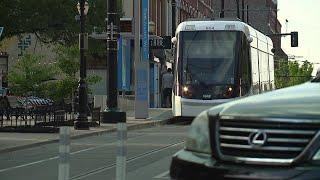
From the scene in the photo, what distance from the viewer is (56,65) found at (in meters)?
24.2

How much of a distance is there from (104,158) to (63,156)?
6159 millimetres

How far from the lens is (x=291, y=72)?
10481 centimetres

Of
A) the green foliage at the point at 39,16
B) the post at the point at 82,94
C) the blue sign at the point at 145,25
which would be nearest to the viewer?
the post at the point at 82,94

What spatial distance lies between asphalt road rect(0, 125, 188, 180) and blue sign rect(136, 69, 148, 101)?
6427 mm

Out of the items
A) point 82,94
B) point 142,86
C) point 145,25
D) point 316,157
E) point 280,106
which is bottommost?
point 316,157

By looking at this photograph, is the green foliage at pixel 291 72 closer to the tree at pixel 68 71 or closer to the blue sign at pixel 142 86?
the blue sign at pixel 142 86

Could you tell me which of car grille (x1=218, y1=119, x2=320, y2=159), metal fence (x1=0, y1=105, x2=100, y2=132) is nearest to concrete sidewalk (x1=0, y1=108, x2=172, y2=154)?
metal fence (x1=0, y1=105, x2=100, y2=132)

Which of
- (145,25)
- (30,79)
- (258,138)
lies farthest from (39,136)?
(258,138)

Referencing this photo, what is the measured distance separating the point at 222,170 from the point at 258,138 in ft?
1.06

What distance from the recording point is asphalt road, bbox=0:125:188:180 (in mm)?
11070

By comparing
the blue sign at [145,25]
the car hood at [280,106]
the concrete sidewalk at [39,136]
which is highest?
the blue sign at [145,25]

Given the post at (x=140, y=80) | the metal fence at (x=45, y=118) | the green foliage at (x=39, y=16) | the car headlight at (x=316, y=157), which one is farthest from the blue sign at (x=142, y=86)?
the car headlight at (x=316, y=157)

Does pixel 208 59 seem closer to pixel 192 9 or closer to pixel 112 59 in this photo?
pixel 112 59

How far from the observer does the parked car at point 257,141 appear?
421 centimetres
